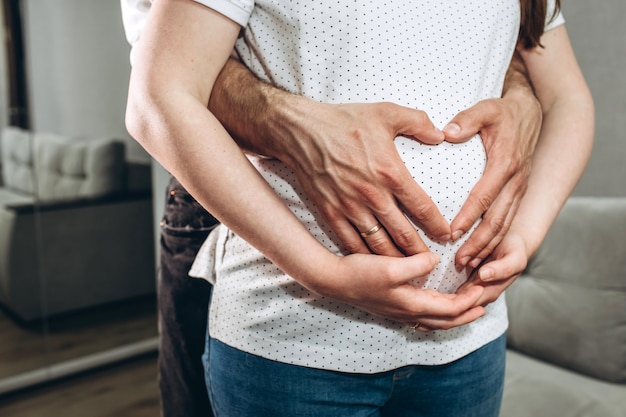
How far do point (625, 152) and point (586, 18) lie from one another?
49 centimetres

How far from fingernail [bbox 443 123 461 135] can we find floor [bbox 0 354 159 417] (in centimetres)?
203

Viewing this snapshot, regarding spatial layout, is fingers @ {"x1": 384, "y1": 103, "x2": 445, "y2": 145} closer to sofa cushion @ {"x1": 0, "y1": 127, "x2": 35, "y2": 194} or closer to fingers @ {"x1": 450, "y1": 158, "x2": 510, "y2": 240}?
fingers @ {"x1": 450, "y1": 158, "x2": 510, "y2": 240}

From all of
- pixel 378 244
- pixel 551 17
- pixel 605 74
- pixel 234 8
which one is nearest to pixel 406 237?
pixel 378 244

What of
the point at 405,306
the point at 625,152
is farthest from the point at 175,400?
the point at 625,152

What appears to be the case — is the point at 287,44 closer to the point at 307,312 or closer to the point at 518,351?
the point at 307,312

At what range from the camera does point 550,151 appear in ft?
2.55

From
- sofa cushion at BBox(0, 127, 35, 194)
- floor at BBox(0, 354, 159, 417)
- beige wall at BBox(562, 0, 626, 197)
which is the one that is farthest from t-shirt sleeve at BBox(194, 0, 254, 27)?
sofa cushion at BBox(0, 127, 35, 194)

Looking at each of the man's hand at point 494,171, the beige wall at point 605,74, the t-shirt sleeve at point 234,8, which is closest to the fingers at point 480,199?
the man's hand at point 494,171

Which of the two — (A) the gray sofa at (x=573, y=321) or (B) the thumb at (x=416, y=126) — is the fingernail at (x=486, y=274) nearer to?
(B) the thumb at (x=416, y=126)

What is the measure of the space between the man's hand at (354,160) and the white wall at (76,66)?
7.14 ft

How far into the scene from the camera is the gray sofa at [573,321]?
4.51 feet

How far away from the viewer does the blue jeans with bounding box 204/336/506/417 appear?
25.7 inches

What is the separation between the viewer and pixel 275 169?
2.16ft

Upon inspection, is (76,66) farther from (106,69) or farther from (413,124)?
(413,124)
